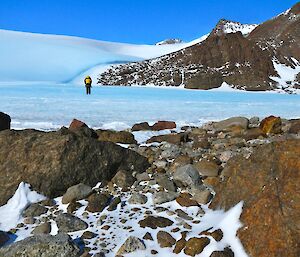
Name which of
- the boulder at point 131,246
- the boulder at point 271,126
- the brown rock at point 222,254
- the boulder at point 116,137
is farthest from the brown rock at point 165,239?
the boulder at point 271,126

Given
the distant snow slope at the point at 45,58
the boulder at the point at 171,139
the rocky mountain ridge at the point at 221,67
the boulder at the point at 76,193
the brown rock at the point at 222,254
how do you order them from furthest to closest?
the rocky mountain ridge at the point at 221,67 → the distant snow slope at the point at 45,58 → the boulder at the point at 171,139 → the boulder at the point at 76,193 → the brown rock at the point at 222,254

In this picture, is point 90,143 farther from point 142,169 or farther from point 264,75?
point 264,75

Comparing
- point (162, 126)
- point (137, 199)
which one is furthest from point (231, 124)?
point (137, 199)

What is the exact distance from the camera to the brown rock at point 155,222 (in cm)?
389

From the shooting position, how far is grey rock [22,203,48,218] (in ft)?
14.1

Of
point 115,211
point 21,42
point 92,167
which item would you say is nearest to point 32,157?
point 92,167

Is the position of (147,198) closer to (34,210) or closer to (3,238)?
(34,210)

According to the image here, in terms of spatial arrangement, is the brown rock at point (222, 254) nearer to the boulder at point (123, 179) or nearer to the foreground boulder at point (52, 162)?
the boulder at point (123, 179)

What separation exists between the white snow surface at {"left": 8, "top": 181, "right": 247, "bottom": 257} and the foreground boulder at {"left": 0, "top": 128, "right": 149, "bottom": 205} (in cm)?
21

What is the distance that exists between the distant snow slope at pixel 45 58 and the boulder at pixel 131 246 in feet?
167

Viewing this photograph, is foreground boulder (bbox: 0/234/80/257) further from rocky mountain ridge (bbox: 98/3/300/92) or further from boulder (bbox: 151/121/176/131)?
rocky mountain ridge (bbox: 98/3/300/92)

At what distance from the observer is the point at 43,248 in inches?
130

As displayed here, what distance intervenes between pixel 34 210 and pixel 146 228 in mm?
1333

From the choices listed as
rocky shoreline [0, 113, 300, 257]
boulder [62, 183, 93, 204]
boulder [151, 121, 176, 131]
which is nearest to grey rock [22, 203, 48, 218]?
rocky shoreline [0, 113, 300, 257]
